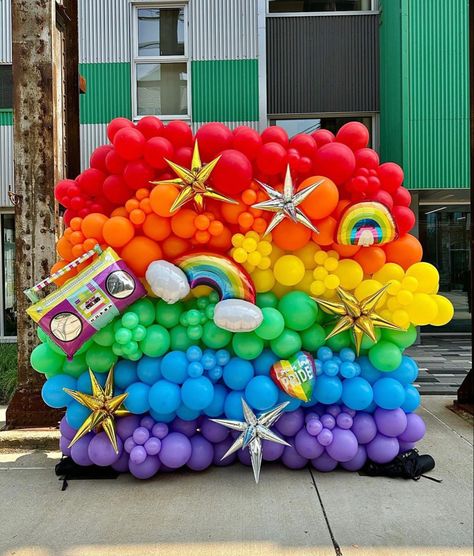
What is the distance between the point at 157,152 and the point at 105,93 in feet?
19.5

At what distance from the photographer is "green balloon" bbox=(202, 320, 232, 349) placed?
140 inches

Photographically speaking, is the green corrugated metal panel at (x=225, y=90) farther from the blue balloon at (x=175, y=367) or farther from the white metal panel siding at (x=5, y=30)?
the blue balloon at (x=175, y=367)

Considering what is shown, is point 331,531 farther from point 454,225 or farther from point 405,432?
point 454,225

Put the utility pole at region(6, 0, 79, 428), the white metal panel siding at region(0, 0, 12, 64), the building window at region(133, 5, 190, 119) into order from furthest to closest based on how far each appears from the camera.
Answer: the building window at region(133, 5, 190, 119)
the white metal panel siding at region(0, 0, 12, 64)
the utility pole at region(6, 0, 79, 428)

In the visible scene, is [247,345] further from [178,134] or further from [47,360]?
[178,134]

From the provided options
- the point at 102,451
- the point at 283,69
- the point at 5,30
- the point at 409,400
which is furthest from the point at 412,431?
the point at 5,30

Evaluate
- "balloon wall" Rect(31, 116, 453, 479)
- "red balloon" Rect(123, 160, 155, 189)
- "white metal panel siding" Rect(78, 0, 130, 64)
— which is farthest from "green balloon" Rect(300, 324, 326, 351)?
"white metal panel siding" Rect(78, 0, 130, 64)

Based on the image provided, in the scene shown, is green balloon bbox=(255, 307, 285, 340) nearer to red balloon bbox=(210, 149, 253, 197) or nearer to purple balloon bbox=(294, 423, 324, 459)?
purple balloon bbox=(294, 423, 324, 459)

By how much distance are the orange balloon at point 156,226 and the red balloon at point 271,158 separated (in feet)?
2.66

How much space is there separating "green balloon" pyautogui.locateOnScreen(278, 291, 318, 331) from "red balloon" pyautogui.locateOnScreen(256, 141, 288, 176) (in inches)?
36.5

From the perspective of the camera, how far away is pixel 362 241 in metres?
3.55

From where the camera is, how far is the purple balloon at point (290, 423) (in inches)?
146

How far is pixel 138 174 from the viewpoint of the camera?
3.57m

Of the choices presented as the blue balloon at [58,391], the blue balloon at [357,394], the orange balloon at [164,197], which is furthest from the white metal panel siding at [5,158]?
the blue balloon at [357,394]
